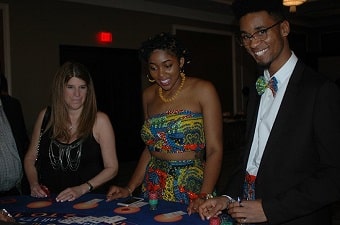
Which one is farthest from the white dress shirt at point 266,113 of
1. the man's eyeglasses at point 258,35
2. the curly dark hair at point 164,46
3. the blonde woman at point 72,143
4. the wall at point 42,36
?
the wall at point 42,36

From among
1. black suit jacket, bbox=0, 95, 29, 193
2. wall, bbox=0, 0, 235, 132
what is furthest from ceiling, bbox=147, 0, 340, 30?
black suit jacket, bbox=0, 95, 29, 193

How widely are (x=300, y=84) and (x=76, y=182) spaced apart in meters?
1.47

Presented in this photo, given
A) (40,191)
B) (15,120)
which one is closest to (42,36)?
(15,120)

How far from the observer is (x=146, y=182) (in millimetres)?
2494

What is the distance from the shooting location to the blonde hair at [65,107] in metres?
2.53

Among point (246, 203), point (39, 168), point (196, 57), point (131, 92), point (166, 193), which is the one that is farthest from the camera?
point (196, 57)

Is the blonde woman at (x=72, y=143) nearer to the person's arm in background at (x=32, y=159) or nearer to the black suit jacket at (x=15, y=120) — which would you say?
the person's arm in background at (x=32, y=159)

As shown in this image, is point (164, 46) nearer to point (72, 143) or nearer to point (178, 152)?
point (178, 152)

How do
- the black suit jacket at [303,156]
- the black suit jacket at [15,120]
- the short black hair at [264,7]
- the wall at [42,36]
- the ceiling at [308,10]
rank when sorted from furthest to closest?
the ceiling at [308,10] → the wall at [42,36] → the black suit jacket at [15,120] → the short black hair at [264,7] → the black suit jacket at [303,156]

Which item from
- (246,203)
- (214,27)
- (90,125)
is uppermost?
(214,27)

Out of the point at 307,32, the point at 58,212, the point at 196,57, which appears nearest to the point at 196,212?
the point at 58,212

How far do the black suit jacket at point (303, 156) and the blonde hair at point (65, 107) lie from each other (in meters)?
1.27

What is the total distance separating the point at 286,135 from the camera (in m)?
1.54

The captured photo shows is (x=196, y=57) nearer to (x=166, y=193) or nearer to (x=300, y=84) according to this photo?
(x=166, y=193)
